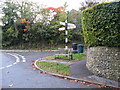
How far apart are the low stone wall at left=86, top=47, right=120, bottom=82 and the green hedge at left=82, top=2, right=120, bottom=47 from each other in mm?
Answer: 296

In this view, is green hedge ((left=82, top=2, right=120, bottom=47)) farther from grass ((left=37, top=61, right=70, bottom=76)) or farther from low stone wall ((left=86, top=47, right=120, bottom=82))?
grass ((left=37, top=61, right=70, bottom=76))

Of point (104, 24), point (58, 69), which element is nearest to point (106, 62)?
point (104, 24)

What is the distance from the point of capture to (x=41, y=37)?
19406 mm

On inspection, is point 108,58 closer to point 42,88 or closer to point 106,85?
point 106,85

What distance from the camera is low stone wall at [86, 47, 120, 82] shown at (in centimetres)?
530

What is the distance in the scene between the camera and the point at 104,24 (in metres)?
5.67

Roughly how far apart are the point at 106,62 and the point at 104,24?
1754mm

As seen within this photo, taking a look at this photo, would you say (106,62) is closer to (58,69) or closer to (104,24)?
(104,24)

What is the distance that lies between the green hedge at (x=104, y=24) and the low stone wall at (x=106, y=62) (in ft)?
0.97

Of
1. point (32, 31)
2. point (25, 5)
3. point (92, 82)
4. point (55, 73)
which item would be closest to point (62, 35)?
point (32, 31)

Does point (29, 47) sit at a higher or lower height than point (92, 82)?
higher

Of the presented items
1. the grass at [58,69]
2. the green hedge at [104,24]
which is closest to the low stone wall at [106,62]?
the green hedge at [104,24]

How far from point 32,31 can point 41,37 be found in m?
1.70

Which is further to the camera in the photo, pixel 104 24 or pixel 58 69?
pixel 58 69
